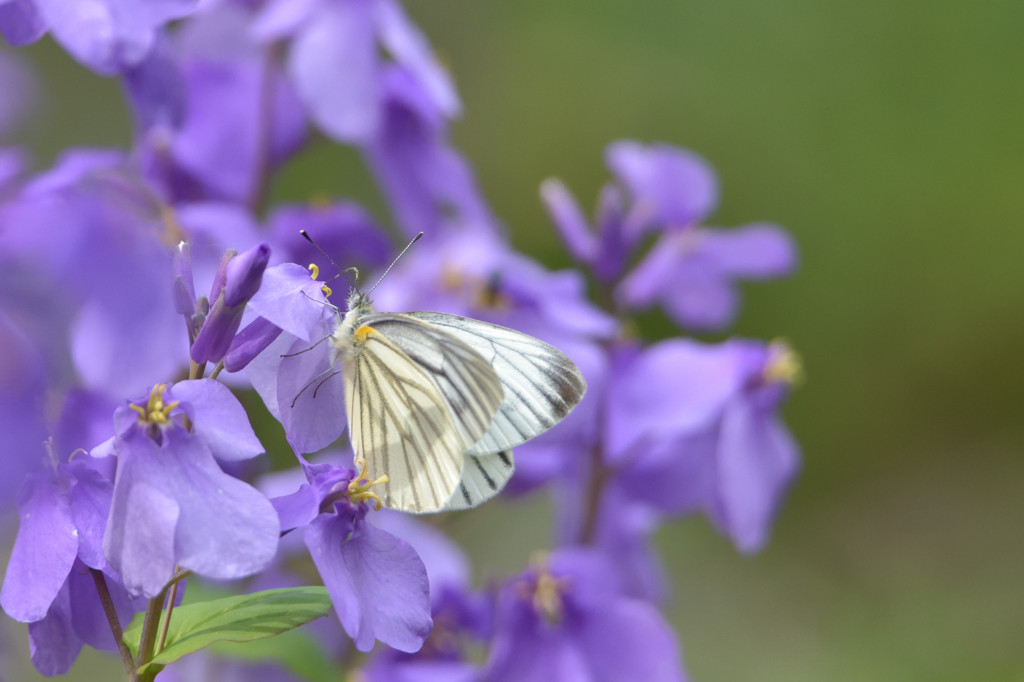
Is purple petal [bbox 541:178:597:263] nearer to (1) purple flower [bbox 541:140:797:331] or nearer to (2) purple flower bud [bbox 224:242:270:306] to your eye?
(1) purple flower [bbox 541:140:797:331]

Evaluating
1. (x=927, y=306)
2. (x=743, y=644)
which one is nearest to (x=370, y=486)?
(x=743, y=644)

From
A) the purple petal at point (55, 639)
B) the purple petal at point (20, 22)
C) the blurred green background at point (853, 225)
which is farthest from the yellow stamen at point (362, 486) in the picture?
the blurred green background at point (853, 225)

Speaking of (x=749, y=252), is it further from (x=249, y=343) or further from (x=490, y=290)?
(x=249, y=343)

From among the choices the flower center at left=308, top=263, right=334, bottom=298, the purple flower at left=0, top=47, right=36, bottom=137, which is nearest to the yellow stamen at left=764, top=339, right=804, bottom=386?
the flower center at left=308, top=263, right=334, bottom=298

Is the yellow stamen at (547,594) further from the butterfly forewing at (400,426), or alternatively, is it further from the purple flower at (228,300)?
the purple flower at (228,300)

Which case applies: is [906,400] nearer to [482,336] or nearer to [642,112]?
[642,112]

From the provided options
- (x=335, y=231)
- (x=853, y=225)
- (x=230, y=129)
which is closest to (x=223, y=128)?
(x=230, y=129)
